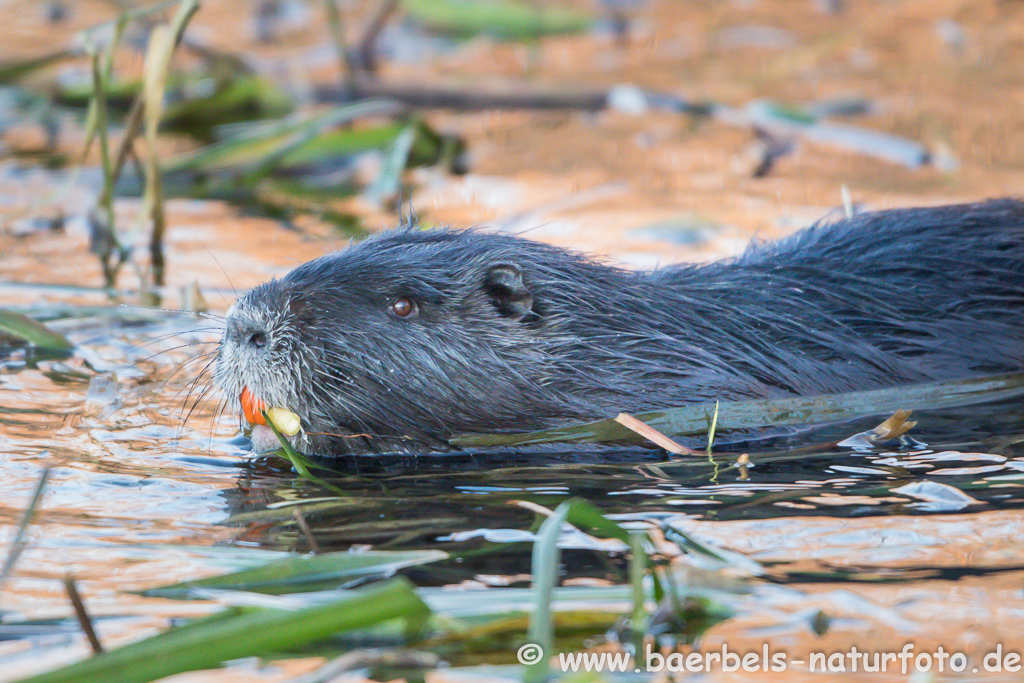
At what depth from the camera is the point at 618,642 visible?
96.1 inches

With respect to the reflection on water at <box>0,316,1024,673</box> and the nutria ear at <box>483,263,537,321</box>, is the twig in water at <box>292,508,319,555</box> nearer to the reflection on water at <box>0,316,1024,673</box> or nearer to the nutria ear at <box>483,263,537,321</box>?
the reflection on water at <box>0,316,1024,673</box>

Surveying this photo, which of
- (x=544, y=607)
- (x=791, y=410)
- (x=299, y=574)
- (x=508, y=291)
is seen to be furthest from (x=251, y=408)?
(x=544, y=607)

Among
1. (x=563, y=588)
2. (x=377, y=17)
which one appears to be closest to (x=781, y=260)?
(x=563, y=588)

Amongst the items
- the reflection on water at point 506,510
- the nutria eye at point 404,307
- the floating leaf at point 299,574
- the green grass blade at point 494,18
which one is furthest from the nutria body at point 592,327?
the green grass blade at point 494,18

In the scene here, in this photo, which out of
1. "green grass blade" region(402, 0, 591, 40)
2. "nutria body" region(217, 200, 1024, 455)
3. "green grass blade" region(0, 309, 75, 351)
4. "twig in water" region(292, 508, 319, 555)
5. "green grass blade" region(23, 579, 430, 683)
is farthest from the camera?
"green grass blade" region(402, 0, 591, 40)

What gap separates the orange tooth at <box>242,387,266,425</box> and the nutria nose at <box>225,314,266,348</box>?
0.50 feet

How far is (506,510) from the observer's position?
10.8 ft

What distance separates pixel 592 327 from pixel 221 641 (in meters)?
2.27

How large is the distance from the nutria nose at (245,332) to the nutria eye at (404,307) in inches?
16.2

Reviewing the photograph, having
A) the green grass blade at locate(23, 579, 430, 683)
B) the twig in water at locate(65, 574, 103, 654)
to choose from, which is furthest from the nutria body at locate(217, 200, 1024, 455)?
the green grass blade at locate(23, 579, 430, 683)

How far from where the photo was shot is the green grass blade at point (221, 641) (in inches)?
80.7

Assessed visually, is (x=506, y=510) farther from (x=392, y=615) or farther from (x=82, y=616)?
(x=82, y=616)

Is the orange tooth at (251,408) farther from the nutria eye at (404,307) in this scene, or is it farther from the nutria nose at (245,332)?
the nutria eye at (404,307)

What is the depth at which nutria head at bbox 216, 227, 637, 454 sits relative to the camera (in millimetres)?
3775
